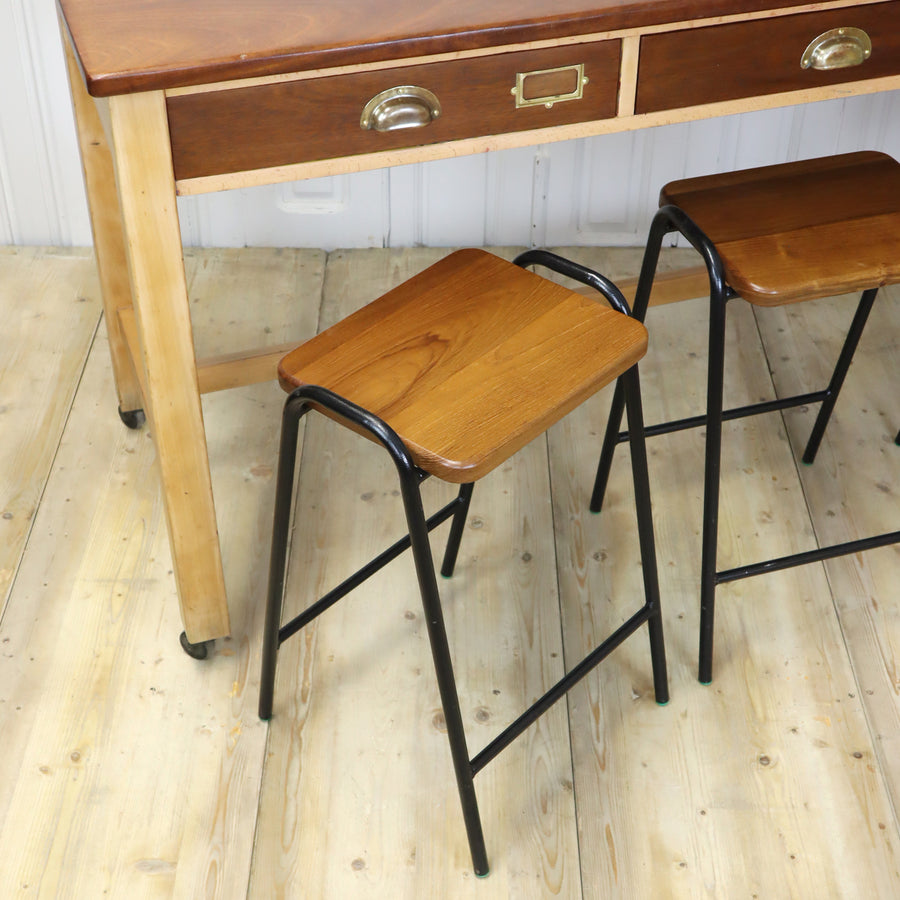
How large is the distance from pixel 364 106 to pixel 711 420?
61cm

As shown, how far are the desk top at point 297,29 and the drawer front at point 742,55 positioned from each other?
0.04 meters

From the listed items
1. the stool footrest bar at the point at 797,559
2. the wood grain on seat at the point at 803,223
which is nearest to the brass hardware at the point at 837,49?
the wood grain on seat at the point at 803,223

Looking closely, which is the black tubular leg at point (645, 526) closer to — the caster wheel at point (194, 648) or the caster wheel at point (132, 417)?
the caster wheel at point (194, 648)

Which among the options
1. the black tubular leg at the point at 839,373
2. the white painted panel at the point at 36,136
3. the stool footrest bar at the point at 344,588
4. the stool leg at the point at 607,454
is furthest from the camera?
the white painted panel at the point at 36,136

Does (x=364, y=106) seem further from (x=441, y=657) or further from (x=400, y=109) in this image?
(x=441, y=657)

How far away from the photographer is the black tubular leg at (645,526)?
1413mm

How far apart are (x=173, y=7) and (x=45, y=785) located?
104 centimetres

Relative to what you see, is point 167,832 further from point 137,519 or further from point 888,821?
point 888,821

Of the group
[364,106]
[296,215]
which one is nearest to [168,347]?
[364,106]

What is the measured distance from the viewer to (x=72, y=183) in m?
2.59

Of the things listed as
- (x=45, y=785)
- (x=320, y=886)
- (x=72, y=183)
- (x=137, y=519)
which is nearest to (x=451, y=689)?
(x=320, y=886)

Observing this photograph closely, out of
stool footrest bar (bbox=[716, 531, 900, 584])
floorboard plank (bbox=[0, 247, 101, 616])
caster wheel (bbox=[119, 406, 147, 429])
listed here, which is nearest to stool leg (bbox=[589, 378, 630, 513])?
stool footrest bar (bbox=[716, 531, 900, 584])

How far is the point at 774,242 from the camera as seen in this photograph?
147 centimetres

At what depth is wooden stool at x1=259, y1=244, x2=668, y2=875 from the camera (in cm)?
117
